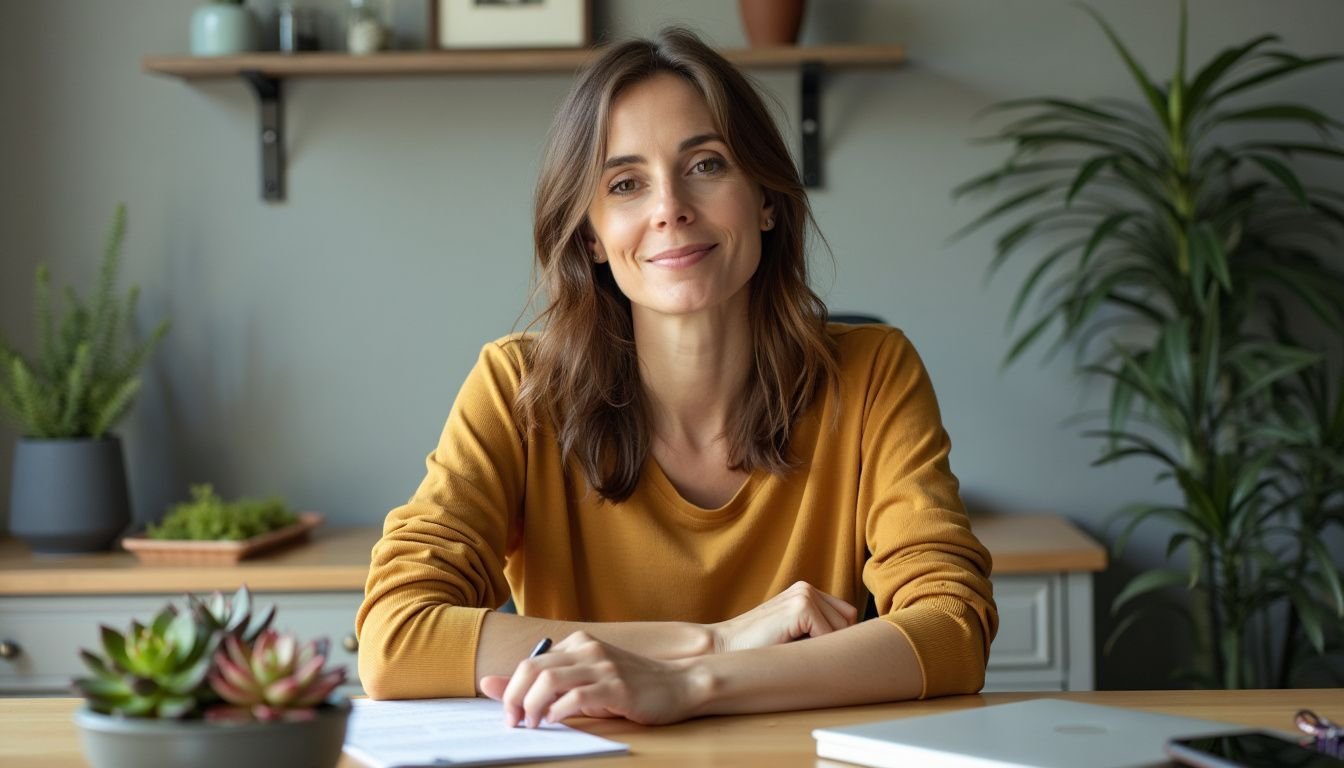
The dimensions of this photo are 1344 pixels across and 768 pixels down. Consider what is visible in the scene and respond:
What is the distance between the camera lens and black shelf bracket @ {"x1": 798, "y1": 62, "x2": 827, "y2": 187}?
294 centimetres

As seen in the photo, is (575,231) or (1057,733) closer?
(1057,733)

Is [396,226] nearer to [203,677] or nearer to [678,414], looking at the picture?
[678,414]

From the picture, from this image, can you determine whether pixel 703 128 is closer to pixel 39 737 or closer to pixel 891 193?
pixel 39 737

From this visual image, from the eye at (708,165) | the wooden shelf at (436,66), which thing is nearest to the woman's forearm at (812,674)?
the eye at (708,165)

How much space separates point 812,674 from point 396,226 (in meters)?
2.02

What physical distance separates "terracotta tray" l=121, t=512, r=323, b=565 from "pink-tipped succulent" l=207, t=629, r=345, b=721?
1751 mm

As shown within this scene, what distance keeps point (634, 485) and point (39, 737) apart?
731mm

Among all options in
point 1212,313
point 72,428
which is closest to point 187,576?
A: point 72,428

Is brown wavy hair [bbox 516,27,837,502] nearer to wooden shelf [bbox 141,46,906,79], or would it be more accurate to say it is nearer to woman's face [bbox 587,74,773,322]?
woman's face [bbox 587,74,773,322]

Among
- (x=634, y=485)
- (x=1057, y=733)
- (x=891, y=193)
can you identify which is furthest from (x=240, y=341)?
(x=1057, y=733)

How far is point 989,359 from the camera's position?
300cm

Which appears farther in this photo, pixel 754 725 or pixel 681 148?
pixel 681 148

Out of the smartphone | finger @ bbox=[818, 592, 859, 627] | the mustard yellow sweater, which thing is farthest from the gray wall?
the smartphone

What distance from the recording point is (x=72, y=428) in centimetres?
272
